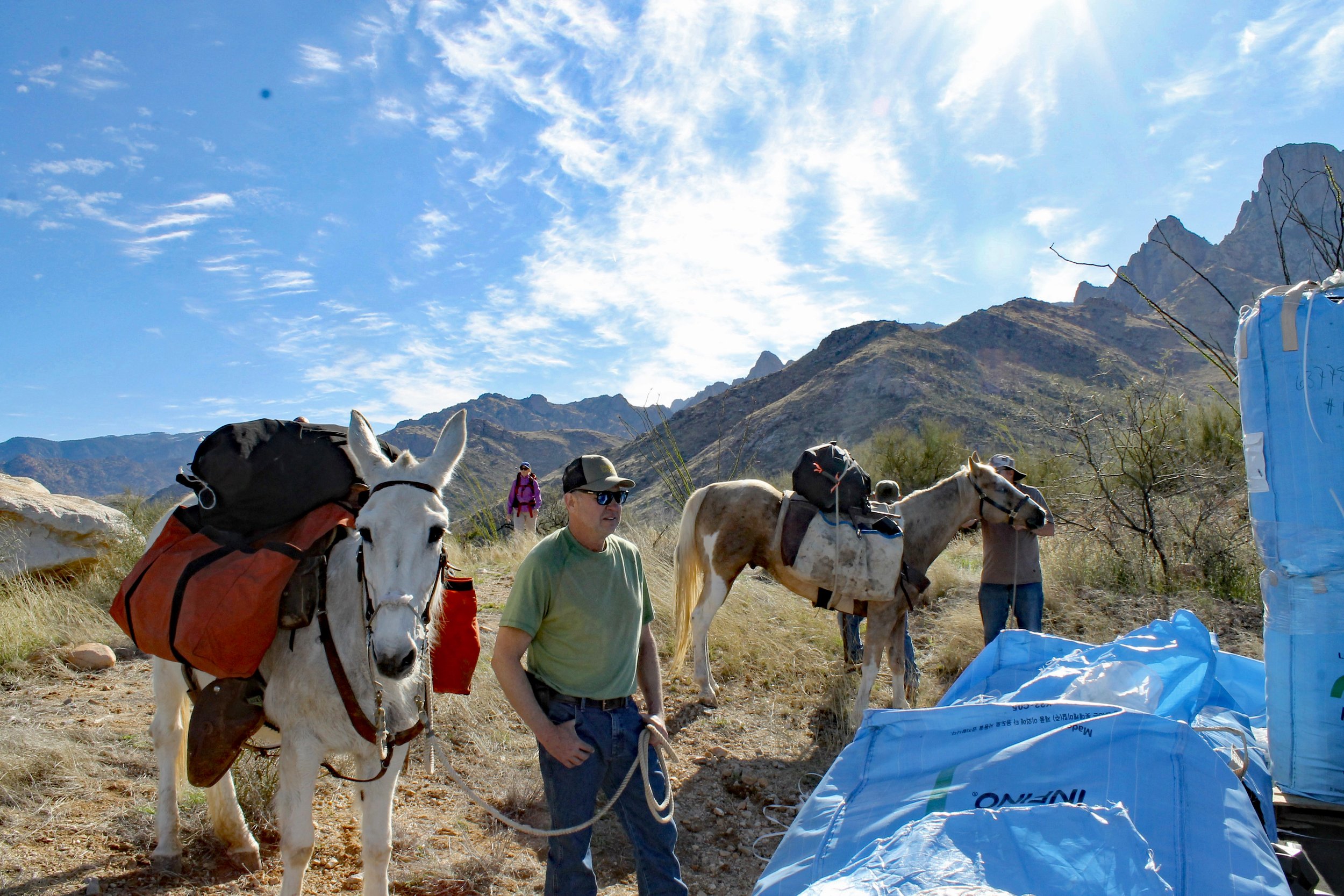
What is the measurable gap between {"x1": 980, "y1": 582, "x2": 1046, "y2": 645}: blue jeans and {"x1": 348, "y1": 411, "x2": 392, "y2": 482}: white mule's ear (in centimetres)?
479

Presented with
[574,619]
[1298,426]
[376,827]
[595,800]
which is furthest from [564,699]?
[1298,426]

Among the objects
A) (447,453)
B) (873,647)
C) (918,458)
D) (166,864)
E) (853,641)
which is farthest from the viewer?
(918,458)

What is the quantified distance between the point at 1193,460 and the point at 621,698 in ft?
37.7

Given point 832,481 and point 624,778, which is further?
point 832,481

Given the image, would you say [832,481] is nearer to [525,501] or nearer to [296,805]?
[296,805]

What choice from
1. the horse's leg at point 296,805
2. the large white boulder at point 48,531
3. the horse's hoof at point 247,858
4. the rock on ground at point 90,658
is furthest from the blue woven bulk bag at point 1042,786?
the large white boulder at point 48,531

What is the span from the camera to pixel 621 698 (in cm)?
255

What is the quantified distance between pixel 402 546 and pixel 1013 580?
4.82 meters

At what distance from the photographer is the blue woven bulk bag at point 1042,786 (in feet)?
6.28

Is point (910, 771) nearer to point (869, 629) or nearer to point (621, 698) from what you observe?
point (621, 698)

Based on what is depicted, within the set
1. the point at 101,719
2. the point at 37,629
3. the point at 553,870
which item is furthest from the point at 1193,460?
the point at 37,629

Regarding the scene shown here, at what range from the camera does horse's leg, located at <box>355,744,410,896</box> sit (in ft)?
8.80

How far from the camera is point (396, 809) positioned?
3.89 m

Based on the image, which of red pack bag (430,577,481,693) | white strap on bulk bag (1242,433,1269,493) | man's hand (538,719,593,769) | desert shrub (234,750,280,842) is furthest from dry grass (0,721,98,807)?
white strap on bulk bag (1242,433,1269,493)
